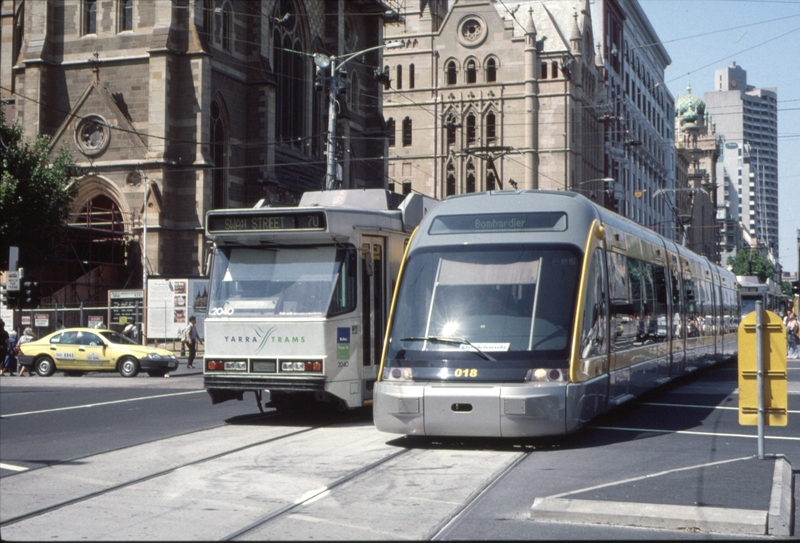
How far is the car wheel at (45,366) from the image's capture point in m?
30.0

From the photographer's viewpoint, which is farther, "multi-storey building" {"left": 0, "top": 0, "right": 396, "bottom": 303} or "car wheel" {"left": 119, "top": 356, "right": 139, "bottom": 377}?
"multi-storey building" {"left": 0, "top": 0, "right": 396, "bottom": 303}

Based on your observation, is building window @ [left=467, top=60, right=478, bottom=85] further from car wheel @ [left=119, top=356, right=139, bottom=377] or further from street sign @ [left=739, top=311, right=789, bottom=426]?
street sign @ [left=739, top=311, right=789, bottom=426]

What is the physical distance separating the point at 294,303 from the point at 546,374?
13.2ft

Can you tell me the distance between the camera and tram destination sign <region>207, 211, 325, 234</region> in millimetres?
13742

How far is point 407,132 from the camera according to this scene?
75188 millimetres

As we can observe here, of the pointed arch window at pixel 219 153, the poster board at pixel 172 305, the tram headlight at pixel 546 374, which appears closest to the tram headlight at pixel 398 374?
the tram headlight at pixel 546 374

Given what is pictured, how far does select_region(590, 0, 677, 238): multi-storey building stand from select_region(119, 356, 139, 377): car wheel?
51365mm

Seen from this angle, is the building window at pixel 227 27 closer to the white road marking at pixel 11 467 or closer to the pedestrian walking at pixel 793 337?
the pedestrian walking at pixel 793 337

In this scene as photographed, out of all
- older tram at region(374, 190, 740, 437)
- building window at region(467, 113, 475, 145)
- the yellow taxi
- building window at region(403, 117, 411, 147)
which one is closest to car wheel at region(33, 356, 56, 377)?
the yellow taxi

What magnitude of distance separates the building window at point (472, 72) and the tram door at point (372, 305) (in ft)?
198

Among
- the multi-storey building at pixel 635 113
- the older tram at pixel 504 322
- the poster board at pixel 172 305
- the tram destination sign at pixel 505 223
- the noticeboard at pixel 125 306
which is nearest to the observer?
the older tram at pixel 504 322

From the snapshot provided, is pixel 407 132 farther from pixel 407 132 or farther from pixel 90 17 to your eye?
pixel 90 17

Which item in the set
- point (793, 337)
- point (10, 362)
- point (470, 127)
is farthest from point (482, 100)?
point (10, 362)

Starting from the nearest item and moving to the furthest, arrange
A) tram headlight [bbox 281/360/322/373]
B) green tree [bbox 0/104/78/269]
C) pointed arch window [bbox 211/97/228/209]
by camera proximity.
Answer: tram headlight [bbox 281/360/322/373], green tree [bbox 0/104/78/269], pointed arch window [bbox 211/97/228/209]
